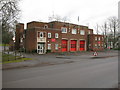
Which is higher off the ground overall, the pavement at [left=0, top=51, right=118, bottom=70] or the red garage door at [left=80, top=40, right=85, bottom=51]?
the red garage door at [left=80, top=40, right=85, bottom=51]

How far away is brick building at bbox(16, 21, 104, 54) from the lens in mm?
34125

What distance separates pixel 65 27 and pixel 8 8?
23.7m

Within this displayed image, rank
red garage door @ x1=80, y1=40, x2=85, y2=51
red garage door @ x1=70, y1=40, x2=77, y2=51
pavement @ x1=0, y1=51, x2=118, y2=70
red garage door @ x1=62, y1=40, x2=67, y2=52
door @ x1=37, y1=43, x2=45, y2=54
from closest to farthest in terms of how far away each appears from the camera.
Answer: pavement @ x1=0, y1=51, x2=118, y2=70 → door @ x1=37, y1=43, x2=45, y2=54 → red garage door @ x1=62, y1=40, x2=67, y2=52 → red garage door @ x1=70, y1=40, x2=77, y2=51 → red garage door @ x1=80, y1=40, x2=85, y2=51

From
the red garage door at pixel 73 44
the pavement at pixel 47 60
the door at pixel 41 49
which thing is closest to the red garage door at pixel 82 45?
the red garage door at pixel 73 44

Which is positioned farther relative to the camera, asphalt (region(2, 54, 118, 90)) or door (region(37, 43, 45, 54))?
door (region(37, 43, 45, 54))

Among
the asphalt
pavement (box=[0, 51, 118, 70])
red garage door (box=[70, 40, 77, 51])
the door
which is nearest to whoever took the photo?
the asphalt

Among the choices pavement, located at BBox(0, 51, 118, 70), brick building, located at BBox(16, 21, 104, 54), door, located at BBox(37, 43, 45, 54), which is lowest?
pavement, located at BBox(0, 51, 118, 70)

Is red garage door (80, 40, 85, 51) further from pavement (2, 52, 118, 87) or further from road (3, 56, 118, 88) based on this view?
road (3, 56, 118, 88)

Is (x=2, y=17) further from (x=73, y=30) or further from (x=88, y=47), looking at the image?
(x=88, y=47)

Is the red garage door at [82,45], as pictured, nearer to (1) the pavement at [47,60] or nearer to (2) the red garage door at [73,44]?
(2) the red garage door at [73,44]

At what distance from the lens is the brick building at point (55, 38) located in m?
34.1

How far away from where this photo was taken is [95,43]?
162 ft

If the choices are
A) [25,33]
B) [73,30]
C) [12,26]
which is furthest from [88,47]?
[12,26]

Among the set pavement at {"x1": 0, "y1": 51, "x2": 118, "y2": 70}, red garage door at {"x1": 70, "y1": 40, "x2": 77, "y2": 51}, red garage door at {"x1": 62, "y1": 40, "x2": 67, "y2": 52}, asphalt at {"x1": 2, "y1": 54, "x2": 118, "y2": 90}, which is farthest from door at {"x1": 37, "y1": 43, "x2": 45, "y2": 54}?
asphalt at {"x1": 2, "y1": 54, "x2": 118, "y2": 90}
